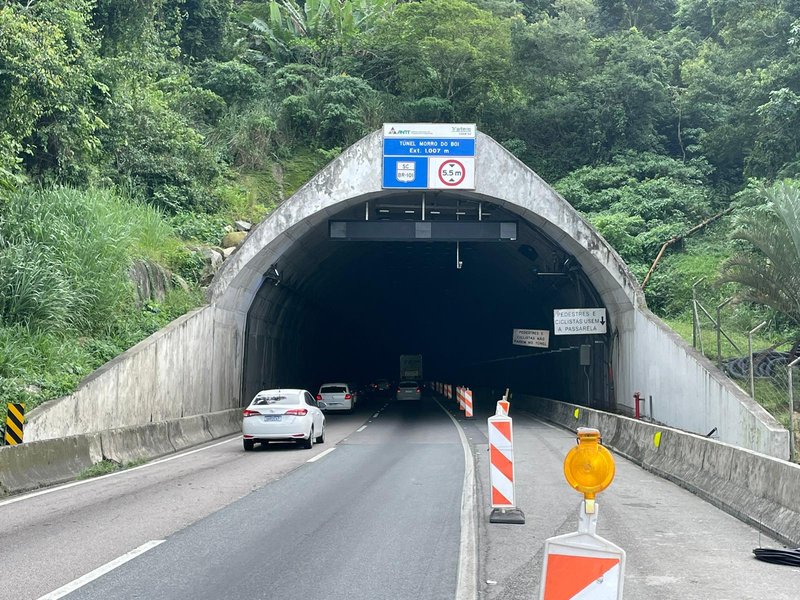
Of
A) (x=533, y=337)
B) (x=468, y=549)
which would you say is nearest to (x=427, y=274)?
(x=533, y=337)

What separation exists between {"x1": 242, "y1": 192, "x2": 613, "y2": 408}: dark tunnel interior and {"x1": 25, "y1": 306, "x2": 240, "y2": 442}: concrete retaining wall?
3.15 meters

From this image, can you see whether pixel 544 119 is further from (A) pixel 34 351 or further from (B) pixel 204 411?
(A) pixel 34 351

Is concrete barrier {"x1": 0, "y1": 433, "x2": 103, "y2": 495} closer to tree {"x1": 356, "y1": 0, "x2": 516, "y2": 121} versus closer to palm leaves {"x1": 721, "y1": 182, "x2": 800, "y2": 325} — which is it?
palm leaves {"x1": 721, "y1": 182, "x2": 800, "y2": 325}

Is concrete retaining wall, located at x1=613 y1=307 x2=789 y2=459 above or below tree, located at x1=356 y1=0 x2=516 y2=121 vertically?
below

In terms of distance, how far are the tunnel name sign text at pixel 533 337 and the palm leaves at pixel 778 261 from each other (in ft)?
49.3

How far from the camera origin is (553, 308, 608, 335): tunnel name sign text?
28.6 metres

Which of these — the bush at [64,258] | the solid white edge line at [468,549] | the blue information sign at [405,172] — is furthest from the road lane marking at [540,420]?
the bush at [64,258]

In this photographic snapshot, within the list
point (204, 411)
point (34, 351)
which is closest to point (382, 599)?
point (34, 351)

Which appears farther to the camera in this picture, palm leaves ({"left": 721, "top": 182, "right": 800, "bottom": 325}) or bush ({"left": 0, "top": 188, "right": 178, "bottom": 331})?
bush ({"left": 0, "top": 188, "right": 178, "bottom": 331})

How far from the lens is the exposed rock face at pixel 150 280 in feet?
81.9

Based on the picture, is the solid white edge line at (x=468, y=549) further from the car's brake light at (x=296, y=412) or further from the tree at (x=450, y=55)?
the tree at (x=450, y=55)

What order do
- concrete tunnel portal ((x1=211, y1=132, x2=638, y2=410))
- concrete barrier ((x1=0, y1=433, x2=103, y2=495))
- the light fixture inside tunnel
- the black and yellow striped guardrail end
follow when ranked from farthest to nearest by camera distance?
the light fixture inside tunnel → concrete tunnel portal ((x1=211, y1=132, x2=638, y2=410)) → the black and yellow striped guardrail end → concrete barrier ((x1=0, y1=433, x2=103, y2=495))

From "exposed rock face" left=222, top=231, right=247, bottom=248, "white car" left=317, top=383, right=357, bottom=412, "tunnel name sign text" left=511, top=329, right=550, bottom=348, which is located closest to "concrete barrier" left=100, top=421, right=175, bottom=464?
"exposed rock face" left=222, top=231, right=247, bottom=248

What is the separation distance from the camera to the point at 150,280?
2588 cm
